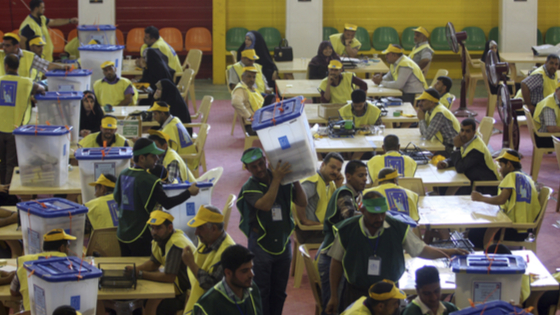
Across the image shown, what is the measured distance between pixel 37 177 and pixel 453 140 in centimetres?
443

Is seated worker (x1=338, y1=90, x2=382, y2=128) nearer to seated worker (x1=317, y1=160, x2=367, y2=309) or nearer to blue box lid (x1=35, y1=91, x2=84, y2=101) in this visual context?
blue box lid (x1=35, y1=91, x2=84, y2=101)

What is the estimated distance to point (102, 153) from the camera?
19.0ft

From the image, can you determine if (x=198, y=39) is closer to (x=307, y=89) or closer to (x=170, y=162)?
(x=307, y=89)

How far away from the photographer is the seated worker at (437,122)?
7.46m

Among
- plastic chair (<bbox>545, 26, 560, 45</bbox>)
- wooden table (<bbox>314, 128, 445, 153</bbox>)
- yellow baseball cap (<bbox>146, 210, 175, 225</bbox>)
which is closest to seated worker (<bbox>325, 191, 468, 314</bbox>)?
yellow baseball cap (<bbox>146, 210, 175, 225</bbox>)

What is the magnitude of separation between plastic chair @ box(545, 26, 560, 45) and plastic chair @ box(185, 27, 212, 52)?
26.4 feet

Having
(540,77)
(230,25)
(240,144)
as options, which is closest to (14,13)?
(230,25)

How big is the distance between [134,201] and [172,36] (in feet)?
34.9

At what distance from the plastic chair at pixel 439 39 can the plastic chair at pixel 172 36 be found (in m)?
5.95

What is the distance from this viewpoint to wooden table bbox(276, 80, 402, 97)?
9.69 meters

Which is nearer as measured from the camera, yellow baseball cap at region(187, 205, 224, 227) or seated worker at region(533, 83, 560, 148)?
yellow baseball cap at region(187, 205, 224, 227)

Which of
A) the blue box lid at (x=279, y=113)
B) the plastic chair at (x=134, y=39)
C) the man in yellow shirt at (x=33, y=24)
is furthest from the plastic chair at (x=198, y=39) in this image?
the blue box lid at (x=279, y=113)

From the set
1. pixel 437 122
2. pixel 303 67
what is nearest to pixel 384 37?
pixel 303 67

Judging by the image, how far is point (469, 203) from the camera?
5855 mm
